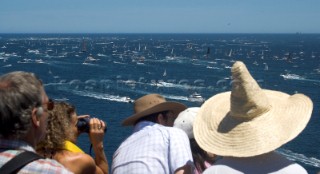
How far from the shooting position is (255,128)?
2439mm

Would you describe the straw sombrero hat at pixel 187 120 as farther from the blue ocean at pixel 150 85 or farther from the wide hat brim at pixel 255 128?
the blue ocean at pixel 150 85

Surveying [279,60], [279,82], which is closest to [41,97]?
[279,82]

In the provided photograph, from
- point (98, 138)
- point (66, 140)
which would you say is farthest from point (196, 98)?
point (66, 140)

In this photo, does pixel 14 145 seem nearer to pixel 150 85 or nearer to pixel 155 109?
pixel 155 109

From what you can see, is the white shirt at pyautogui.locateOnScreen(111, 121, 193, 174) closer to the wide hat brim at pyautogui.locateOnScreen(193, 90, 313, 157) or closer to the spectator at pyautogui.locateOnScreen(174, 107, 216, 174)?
the wide hat brim at pyautogui.locateOnScreen(193, 90, 313, 157)

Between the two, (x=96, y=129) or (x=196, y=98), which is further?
(x=196, y=98)

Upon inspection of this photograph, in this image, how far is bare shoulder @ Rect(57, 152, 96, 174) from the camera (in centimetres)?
295

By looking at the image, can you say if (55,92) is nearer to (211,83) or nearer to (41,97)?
(211,83)

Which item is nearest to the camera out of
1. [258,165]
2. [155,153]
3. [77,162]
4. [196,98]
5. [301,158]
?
[258,165]

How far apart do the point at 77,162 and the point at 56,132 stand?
252mm

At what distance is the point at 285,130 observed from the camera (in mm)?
2398

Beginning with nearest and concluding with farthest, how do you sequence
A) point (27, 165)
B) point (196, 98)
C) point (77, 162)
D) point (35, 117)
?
point (27, 165) < point (35, 117) < point (77, 162) < point (196, 98)

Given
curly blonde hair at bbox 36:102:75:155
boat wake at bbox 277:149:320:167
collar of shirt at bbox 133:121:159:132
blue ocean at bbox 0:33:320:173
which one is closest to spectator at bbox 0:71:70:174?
curly blonde hair at bbox 36:102:75:155

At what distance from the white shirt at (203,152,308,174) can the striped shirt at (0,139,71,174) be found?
2.73 ft
